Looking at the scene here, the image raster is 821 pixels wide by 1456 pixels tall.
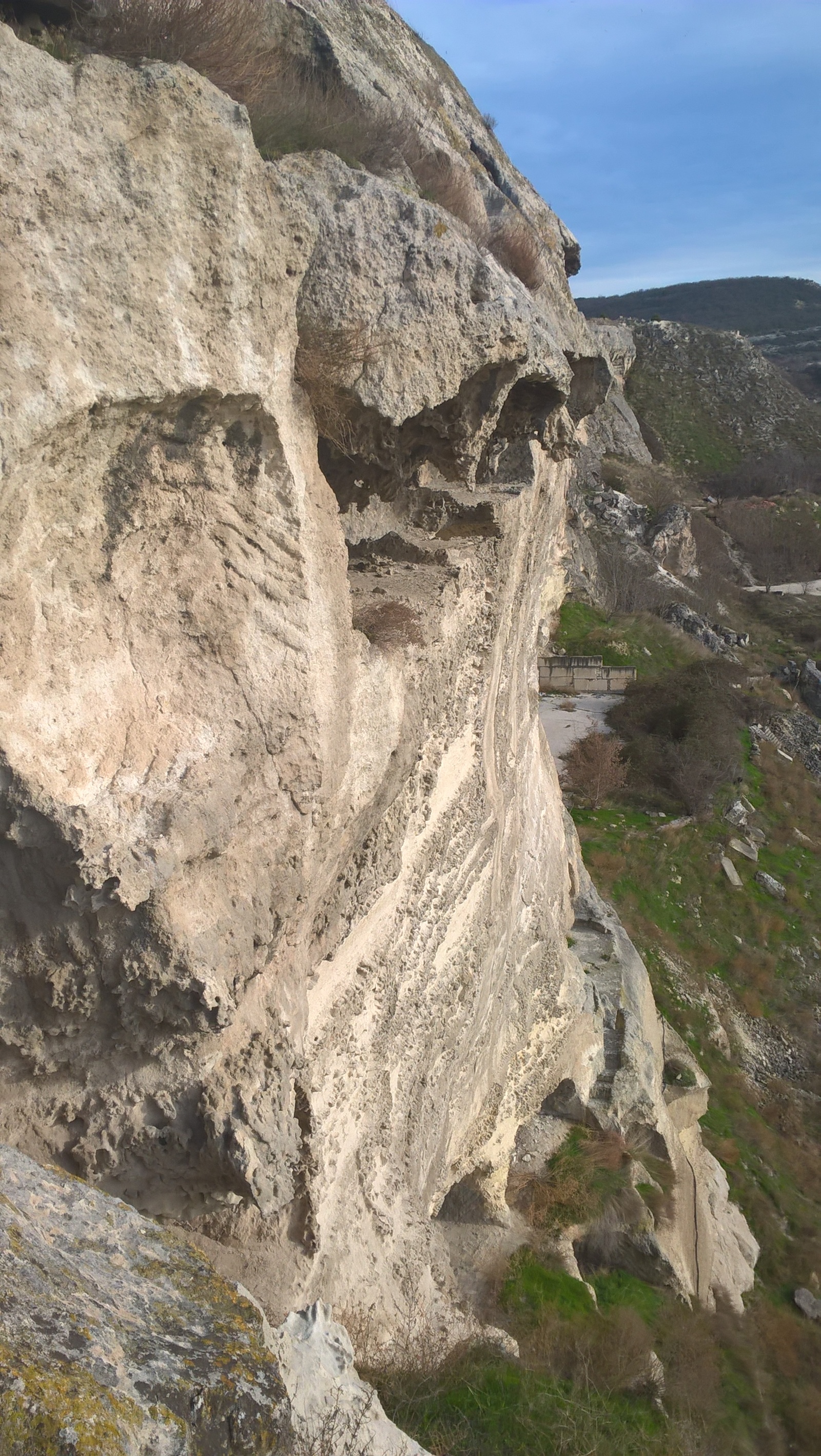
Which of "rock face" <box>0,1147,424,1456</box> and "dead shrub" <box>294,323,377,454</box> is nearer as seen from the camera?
"rock face" <box>0,1147,424,1456</box>

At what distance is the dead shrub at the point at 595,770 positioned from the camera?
18625 mm

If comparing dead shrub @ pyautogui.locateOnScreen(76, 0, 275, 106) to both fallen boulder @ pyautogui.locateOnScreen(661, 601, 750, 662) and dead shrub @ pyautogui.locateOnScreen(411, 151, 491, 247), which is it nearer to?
dead shrub @ pyautogui.locateOnScreen(411, 151, 491, 247)

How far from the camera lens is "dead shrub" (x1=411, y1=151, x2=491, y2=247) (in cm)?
455

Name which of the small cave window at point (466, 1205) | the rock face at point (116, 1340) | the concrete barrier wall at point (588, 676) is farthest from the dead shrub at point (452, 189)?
the concrete barrier wall at point (588, 676)

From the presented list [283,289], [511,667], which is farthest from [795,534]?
[283,289]

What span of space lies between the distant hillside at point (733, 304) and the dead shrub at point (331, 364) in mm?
97276

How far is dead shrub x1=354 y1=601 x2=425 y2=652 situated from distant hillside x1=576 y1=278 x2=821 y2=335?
318 ft

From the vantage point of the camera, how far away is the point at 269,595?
9.75 ft

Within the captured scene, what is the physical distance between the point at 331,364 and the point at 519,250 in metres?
2.72

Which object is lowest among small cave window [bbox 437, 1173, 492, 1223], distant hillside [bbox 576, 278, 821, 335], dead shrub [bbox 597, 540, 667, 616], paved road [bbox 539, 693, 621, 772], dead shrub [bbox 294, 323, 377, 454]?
small cave window [bbox 437, 1173, 492, 1223]

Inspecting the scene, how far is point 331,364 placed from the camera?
10.8 feet

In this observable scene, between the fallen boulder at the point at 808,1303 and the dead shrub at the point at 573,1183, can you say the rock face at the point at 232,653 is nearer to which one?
the dead shrub at the point at 573,1183

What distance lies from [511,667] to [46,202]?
4063 millimetres

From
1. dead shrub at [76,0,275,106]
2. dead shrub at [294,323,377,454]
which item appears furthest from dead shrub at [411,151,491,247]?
dead shrub at [294,323,377,454]
